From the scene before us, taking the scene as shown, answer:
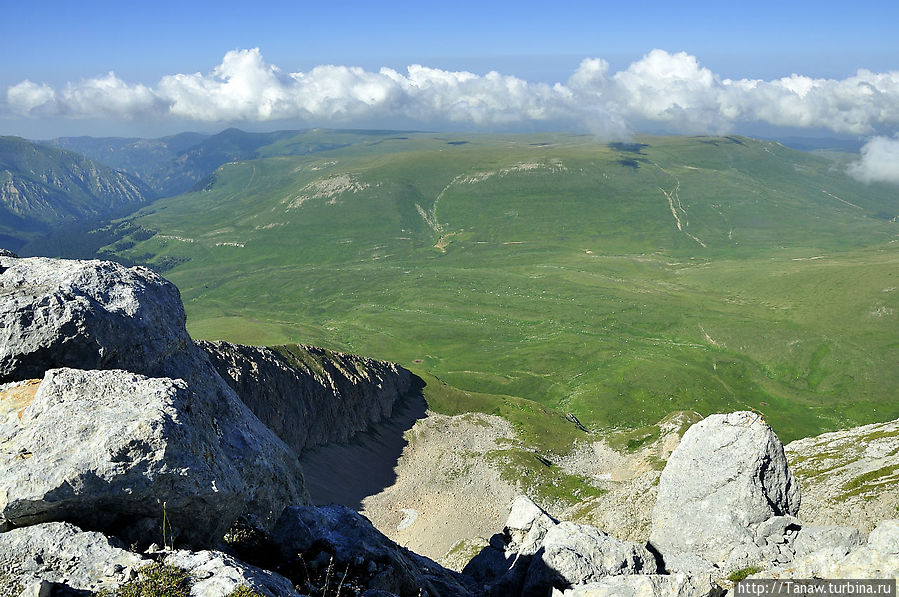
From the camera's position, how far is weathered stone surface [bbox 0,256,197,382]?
63.2ft

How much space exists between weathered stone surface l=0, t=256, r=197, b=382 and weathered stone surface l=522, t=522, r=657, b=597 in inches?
815

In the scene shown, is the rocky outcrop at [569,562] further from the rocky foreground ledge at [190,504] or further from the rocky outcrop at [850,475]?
the rocky outcrop at [850,475]

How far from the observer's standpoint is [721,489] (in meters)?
37.1

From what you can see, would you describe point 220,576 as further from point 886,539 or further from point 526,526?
point 526,526

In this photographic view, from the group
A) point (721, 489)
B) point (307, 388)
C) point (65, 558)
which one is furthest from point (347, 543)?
point (307, 388)

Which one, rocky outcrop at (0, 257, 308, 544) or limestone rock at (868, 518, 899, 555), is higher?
rocky outcrop at (0, 257, 308, 544)

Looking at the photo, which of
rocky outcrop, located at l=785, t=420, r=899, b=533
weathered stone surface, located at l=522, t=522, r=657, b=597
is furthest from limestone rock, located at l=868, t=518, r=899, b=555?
rocky outcrop, located at l=785, t=420, r=899, b=533

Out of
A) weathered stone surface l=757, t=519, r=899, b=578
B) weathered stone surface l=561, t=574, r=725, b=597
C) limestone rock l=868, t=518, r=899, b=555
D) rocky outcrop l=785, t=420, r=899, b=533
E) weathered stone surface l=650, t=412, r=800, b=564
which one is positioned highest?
limestone rock l=868, t=518, r=899, b=555

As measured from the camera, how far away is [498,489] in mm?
86062

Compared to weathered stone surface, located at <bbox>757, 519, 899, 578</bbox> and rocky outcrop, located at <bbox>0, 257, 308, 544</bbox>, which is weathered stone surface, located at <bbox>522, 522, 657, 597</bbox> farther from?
rocky outcrop, located at <bbox>0, 257, 308, 544</bbox>

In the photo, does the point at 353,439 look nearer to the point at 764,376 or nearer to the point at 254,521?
the point at 254,521

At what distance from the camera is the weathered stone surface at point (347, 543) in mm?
22641

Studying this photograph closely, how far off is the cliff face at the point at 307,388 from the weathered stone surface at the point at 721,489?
210 feet

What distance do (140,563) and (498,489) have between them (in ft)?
249
